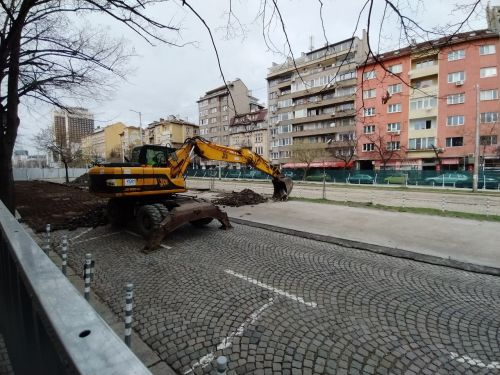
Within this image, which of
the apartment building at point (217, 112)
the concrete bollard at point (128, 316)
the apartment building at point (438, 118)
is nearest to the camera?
the concrete bollard at point (128, 316)

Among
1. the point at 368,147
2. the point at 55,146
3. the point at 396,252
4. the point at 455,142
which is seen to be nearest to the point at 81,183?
the point at 55,146

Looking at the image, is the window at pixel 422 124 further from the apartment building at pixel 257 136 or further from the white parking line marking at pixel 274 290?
the white parking line marking at pixel 274 290

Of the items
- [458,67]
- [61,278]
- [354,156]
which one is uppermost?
[458,67]

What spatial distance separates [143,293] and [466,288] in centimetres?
598

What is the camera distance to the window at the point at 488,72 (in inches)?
1400

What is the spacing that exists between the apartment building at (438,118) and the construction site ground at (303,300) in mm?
30786

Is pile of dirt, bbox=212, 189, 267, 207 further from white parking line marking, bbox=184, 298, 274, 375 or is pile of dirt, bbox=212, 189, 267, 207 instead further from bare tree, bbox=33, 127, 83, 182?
bare tree, bbox=33, 127, 83, 182

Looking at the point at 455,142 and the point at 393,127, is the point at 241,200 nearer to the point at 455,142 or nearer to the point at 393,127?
the point at 455,142

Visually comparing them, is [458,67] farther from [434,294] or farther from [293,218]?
[434,294]

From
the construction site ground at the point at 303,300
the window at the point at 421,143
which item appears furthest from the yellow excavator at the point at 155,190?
the window at the point at 421,143

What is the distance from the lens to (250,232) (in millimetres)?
9516

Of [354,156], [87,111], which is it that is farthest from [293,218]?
[354,156]

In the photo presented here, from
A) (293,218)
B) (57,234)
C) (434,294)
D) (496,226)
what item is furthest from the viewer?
(293,218)

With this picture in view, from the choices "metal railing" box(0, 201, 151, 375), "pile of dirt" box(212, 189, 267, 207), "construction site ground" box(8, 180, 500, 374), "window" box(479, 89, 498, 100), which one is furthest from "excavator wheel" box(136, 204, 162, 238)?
"window" box(479, 89, 498, 100)
